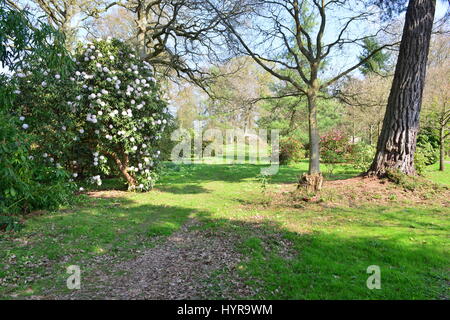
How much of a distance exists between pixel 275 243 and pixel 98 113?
18.3 ft

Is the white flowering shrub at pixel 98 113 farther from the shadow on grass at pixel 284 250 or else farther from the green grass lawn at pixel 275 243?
the shadow on grass at pixel 284 250

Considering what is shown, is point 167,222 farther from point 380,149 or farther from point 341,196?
point 380,149

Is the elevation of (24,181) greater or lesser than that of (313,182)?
greater

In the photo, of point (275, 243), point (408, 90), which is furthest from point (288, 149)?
point (275, 243)

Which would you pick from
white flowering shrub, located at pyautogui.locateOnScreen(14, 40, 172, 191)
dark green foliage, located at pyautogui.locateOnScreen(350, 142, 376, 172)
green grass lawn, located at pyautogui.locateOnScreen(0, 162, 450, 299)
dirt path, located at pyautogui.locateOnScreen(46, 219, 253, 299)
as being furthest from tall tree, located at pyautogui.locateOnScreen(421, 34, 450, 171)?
dirt path, located at pyautogui.locateOnScreen(46, 219, 253, 299)

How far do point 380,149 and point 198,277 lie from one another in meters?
6.93

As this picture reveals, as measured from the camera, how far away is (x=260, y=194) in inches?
327

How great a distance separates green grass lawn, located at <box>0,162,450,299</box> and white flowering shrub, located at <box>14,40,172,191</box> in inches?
51.8

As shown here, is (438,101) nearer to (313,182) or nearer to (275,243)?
(313,182)

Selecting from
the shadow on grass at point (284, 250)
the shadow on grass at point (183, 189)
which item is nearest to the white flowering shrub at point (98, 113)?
the shadow on grass at point (183, 189)

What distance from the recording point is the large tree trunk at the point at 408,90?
285 inches

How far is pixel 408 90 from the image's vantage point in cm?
738

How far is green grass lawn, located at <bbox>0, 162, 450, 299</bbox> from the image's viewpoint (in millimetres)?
3094

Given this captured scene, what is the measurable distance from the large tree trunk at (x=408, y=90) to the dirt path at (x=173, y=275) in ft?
19.3
